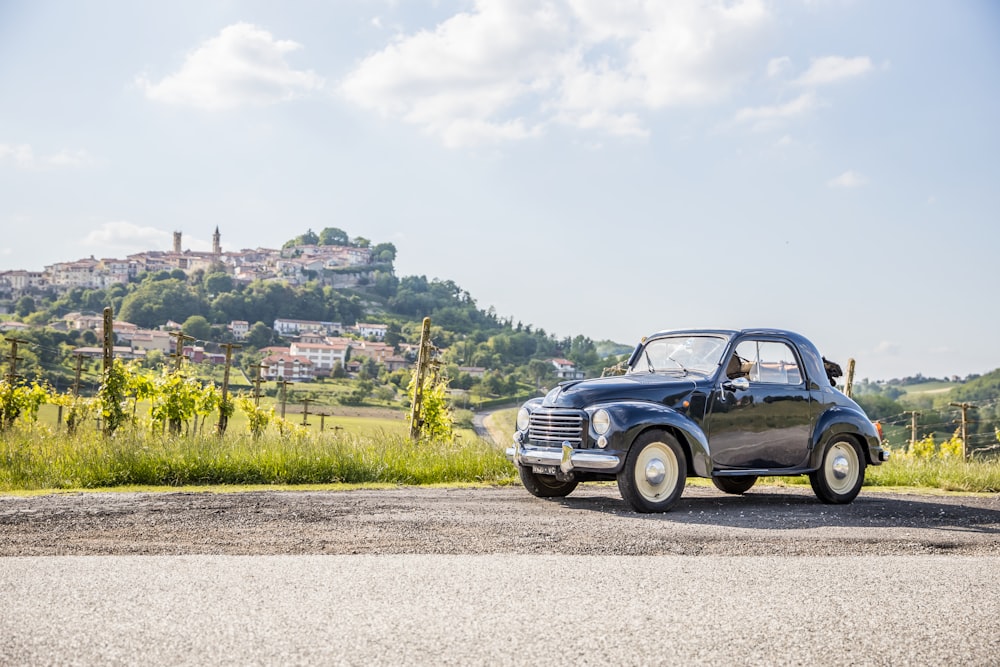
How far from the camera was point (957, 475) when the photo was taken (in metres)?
15.1

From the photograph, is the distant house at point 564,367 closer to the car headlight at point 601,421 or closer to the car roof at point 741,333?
the car roof at point 741,333

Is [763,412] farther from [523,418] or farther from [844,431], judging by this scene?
[523,418]

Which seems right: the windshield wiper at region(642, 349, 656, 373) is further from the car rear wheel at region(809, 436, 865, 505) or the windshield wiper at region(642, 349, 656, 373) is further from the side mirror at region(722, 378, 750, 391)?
the car rear wheel at region(809, 436, 865, 505)

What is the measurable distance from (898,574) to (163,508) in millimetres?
6935

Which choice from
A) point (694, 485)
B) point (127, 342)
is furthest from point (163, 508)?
point (127, 342)

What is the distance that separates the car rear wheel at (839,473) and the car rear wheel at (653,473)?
7.94 feet

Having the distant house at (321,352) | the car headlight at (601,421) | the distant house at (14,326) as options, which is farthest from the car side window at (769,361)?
the distant house at (14,326)

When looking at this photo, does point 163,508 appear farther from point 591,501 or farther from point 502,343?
point 502,343

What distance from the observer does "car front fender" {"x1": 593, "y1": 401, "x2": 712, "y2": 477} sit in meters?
10.0

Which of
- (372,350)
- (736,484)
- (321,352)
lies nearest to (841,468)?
(736,484)

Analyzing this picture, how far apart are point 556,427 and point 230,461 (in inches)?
196

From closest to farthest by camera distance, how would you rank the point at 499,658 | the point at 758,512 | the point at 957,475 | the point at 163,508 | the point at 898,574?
the point at 499,658 < the point at 898,574 < the point at 163,508 < the point at 758,512 < the point at 957,475

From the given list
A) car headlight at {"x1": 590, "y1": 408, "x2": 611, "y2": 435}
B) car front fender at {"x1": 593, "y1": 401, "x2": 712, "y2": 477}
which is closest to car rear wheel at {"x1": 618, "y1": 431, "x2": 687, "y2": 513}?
car front fender at {"x1": 593, "y1": 401, "x2": 712, "y2": 477}

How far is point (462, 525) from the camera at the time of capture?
28.3ft
